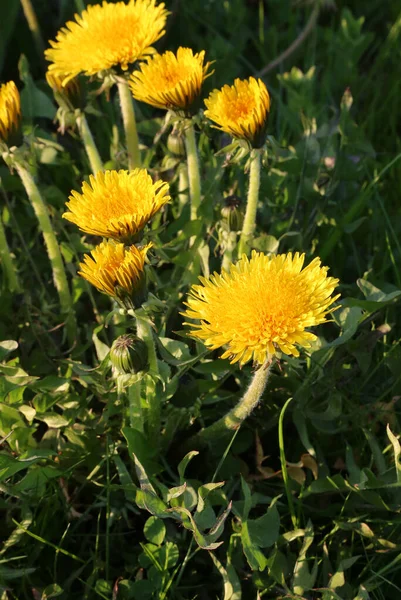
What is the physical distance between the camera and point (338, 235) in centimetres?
187

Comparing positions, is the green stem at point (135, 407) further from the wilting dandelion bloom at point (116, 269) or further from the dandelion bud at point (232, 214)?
the dandelion bud at point (232, 214)

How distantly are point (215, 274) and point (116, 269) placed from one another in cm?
19

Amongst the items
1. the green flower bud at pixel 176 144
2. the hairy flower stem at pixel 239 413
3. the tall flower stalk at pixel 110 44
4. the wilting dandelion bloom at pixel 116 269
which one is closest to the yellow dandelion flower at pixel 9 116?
the tall flower stalk at pixel 110 44

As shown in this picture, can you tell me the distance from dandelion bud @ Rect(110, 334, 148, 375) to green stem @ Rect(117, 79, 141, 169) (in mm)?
683

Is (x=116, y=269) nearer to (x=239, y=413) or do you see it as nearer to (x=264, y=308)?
(x=264, y=308)

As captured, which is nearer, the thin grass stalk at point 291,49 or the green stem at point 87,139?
the green stem at point 87,139

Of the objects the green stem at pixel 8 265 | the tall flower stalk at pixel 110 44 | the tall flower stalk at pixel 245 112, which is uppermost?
the tall flower stalk at pixel 110 44

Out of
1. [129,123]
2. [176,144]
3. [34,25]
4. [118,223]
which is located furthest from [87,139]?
[34,25]

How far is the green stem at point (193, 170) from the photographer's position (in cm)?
164

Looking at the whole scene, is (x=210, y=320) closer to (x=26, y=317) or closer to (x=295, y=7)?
(x=26, y=317)

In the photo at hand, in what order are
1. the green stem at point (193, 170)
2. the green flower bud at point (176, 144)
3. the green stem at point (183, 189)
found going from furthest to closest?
the green stem at point (183, 189) < the green flower bud at point (176, 144) < the green stem at point (193, 170)

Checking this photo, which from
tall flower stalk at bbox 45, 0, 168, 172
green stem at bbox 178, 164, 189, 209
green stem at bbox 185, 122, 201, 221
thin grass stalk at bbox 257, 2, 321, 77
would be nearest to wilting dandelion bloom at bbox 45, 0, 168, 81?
tall flower stalk at bbox 45, 0, 168, 172

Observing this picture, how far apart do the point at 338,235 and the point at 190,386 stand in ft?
1.90

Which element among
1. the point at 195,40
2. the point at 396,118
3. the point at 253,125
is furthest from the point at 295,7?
the point at 253,125
